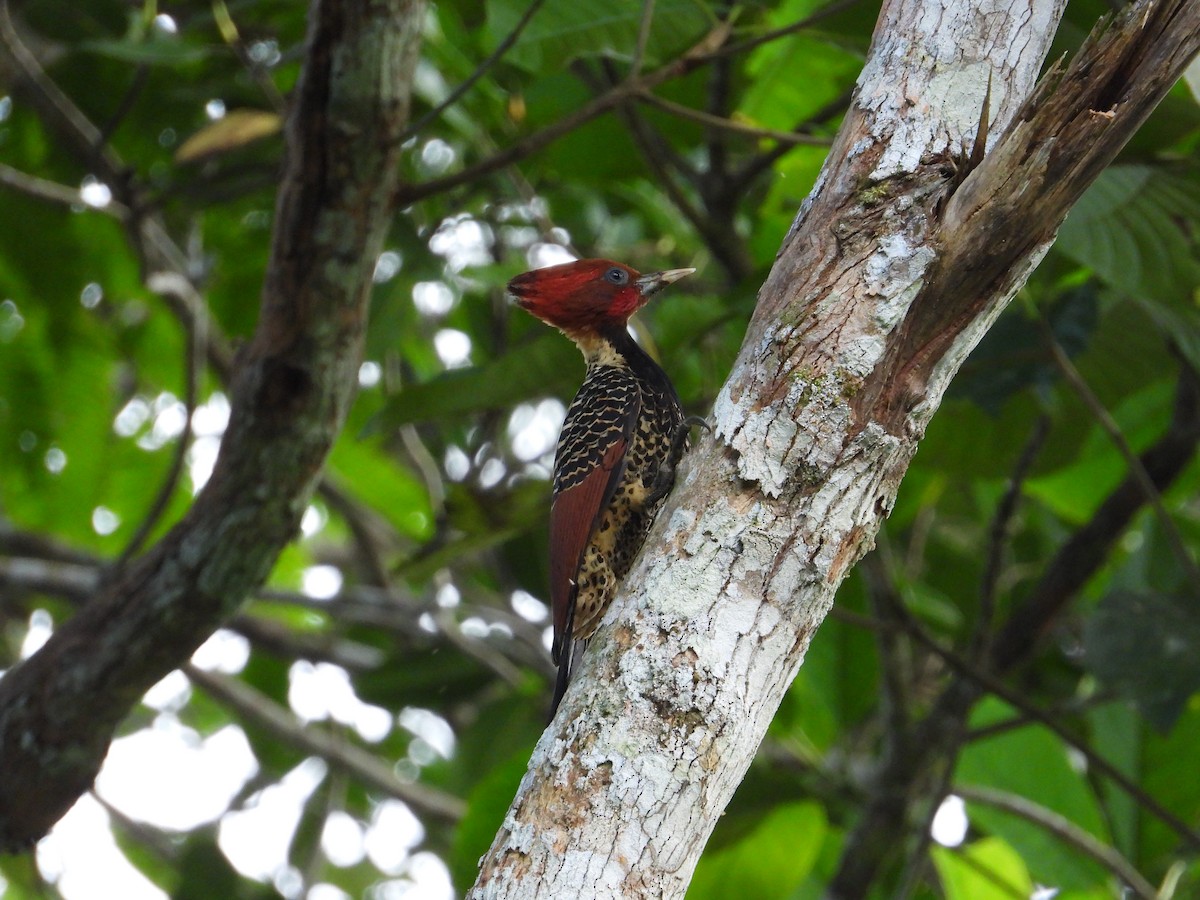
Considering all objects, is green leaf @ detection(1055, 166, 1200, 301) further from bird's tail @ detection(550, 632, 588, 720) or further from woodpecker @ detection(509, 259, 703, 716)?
bird's tail @ detection(550, 632, 588, 720)

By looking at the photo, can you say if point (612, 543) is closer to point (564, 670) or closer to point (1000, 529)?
point (564, 670)

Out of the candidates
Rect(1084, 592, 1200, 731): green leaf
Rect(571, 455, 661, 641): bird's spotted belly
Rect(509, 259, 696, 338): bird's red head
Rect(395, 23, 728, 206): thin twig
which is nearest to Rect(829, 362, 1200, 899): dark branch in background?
Rect(1084, 592, 1200, 731): green leaf

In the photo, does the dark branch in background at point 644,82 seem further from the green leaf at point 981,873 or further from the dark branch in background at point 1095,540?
the green leaf at point 981,873

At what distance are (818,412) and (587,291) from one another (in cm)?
181

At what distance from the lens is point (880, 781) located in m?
4.14

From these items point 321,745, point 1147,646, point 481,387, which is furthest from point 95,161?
point 1147,646

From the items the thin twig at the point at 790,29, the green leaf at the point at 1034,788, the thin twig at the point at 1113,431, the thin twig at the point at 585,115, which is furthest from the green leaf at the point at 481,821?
the thin twig at the point at 790,29

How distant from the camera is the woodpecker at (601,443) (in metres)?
3.11

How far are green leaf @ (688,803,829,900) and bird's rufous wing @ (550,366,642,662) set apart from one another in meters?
1.30

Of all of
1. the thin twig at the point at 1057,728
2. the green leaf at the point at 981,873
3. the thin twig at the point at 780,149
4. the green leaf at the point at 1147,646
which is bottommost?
the green leaf at the point at 981,873

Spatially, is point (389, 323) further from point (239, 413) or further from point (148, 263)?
point (239, 413)

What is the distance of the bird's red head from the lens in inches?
142

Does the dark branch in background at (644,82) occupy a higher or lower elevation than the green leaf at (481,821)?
higher

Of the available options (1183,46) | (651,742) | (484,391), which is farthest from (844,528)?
(484,391)
